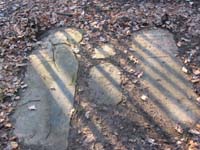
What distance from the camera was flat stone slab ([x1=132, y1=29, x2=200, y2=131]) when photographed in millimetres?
3973

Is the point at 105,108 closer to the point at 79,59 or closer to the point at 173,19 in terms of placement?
the point at 79,59

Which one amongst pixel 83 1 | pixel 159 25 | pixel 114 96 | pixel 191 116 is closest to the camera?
pixel 191 116

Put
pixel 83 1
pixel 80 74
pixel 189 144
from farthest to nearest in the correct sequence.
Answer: pixel 83 1
pixel 80 74
pixel 189 144

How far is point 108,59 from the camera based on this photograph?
15.5 ft

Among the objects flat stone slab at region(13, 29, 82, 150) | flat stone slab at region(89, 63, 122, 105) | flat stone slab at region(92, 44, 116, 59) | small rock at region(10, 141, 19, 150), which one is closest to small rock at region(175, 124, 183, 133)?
flat stone slab at region(89, 63, 122, 105)

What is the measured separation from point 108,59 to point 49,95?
38.3 inches

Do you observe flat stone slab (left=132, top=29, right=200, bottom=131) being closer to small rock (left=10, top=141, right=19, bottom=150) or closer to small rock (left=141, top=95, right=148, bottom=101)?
small rock (left=141, top=95, right=148, bottom=101)

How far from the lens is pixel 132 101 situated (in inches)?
163

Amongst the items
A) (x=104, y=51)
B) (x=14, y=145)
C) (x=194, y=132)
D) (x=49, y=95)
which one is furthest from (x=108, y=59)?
(x=14, y=145)

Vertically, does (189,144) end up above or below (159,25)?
below

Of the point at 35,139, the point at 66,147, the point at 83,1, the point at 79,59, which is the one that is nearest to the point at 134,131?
the point at 66,147

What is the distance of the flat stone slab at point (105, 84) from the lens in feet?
13.7

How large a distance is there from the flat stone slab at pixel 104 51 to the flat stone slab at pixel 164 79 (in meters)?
0.32

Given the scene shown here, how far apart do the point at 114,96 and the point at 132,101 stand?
8.7 inches
